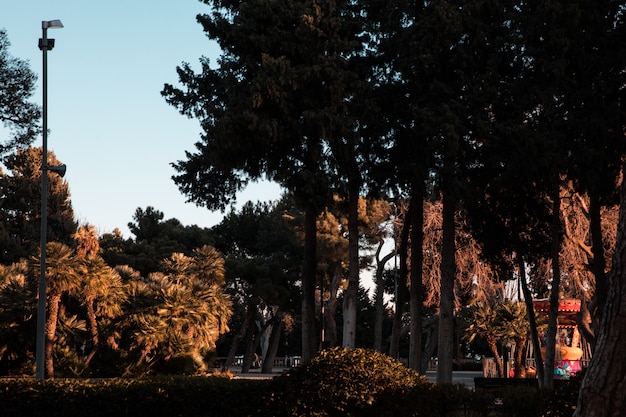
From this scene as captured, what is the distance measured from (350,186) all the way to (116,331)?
12416 mm

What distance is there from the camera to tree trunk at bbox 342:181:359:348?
27.7 meters

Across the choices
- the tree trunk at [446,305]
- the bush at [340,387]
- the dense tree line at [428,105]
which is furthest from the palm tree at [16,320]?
the bush at [340,387]

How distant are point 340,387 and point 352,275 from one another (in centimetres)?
1303

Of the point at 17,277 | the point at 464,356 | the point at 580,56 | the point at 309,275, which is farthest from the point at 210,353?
the point at 464,356

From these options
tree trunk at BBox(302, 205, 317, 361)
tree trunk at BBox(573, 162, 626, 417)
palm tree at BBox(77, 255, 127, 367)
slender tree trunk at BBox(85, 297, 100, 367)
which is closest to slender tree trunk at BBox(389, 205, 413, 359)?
tree trunk at BBox(302, 205, 317, 361)

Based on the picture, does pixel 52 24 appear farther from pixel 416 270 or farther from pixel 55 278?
pixel 416 270

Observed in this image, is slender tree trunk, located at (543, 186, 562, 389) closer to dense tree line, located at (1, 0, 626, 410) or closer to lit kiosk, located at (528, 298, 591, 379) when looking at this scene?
dense tree line, located at (1, 0, 626, 410)

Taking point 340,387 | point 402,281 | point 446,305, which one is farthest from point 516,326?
point 340,387

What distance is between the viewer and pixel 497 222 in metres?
30.6

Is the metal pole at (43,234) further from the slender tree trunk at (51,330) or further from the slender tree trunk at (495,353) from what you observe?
the slender tree trunk at (495,353)

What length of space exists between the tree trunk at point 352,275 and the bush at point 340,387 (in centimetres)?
1226

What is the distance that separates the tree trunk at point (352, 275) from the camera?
2773 cm

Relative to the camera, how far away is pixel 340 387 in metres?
14.8

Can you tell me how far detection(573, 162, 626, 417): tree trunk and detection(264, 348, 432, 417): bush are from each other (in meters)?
7.00
